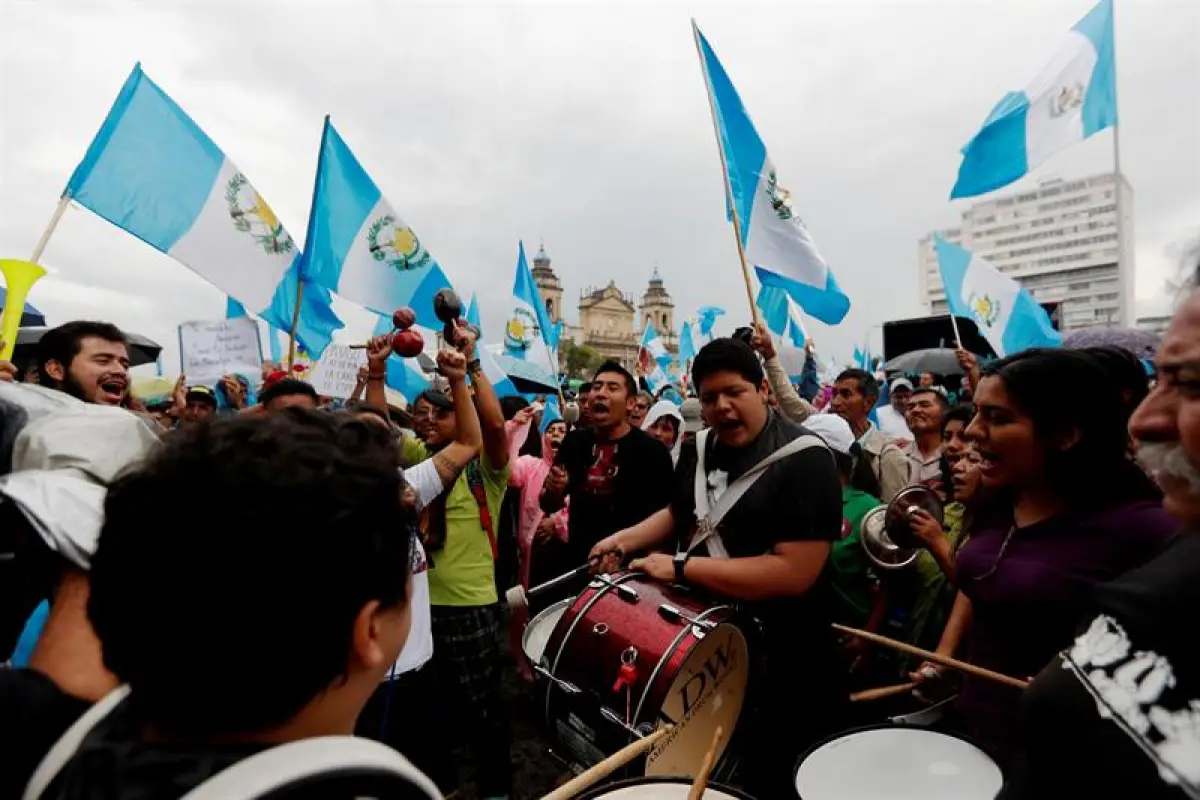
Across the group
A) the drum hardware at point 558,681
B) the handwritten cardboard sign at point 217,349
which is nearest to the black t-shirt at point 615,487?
the drum hardware at point 558,681

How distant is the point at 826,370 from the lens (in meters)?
18.1

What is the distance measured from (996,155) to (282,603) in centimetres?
654

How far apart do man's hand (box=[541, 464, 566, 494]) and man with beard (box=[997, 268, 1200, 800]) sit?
10.7ft

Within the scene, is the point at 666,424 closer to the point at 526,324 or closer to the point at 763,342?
the point at 763,342

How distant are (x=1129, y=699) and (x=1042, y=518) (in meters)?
1.24

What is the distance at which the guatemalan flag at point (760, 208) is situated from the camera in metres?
5.26

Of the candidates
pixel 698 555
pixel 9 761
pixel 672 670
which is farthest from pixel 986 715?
pixel 9 761

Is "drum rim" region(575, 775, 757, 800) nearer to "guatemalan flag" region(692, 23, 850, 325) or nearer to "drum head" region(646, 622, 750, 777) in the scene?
"drum head" region(646, 622, 750, 777)

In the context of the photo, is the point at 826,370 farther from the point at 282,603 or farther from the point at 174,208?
the point at 282,603

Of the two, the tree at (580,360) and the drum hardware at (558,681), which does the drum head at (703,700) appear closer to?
the drum hardware at (558,681)

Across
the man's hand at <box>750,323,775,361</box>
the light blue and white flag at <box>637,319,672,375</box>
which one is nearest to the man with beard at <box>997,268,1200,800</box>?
the man's hand at <box>750,323,775,361</box>

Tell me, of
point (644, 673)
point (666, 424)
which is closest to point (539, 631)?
point (644, 673)

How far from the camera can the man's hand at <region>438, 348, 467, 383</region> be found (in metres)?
2.99

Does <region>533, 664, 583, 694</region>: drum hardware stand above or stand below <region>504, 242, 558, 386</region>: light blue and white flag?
below
